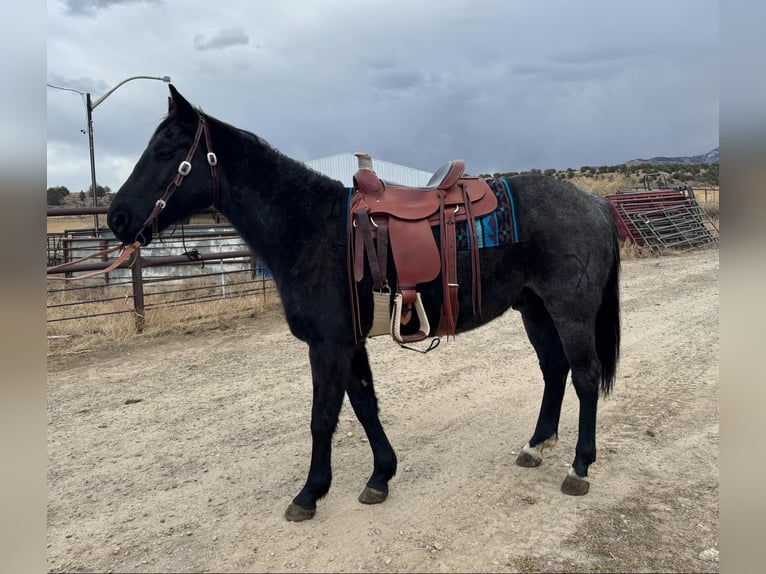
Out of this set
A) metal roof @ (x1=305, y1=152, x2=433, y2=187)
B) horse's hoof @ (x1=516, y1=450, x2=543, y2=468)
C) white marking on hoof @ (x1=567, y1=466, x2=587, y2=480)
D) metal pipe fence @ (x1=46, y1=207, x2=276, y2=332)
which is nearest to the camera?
white marking on hoof @ (x1=567, y1=466, x2=587, y2=480)

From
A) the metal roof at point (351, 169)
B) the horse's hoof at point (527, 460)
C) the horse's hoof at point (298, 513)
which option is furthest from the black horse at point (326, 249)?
the metal roof at point (351, 169)

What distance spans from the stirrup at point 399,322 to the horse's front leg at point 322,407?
13.1 inches

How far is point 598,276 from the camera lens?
3.27m

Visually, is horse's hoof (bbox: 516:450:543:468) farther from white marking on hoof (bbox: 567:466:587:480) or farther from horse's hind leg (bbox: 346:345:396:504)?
horse's hind leg (bbox: 346:345:396:504)

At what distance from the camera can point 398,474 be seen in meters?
3.44

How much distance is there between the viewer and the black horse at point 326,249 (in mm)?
A: 2941

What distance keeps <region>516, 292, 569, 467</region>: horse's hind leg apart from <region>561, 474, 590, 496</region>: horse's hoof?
409mm

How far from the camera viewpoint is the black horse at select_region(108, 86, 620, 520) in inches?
116

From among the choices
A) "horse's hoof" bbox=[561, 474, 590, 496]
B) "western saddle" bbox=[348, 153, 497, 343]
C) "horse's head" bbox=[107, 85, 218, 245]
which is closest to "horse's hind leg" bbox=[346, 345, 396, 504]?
"western saddle" bbox=[348, 153, 497, 343]

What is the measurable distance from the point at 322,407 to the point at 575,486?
1.69m

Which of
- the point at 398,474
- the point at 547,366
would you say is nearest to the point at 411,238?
the point at 547,366

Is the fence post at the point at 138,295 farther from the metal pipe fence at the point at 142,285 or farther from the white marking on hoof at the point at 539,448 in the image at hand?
the white marking on hoof at the point at 539,448
